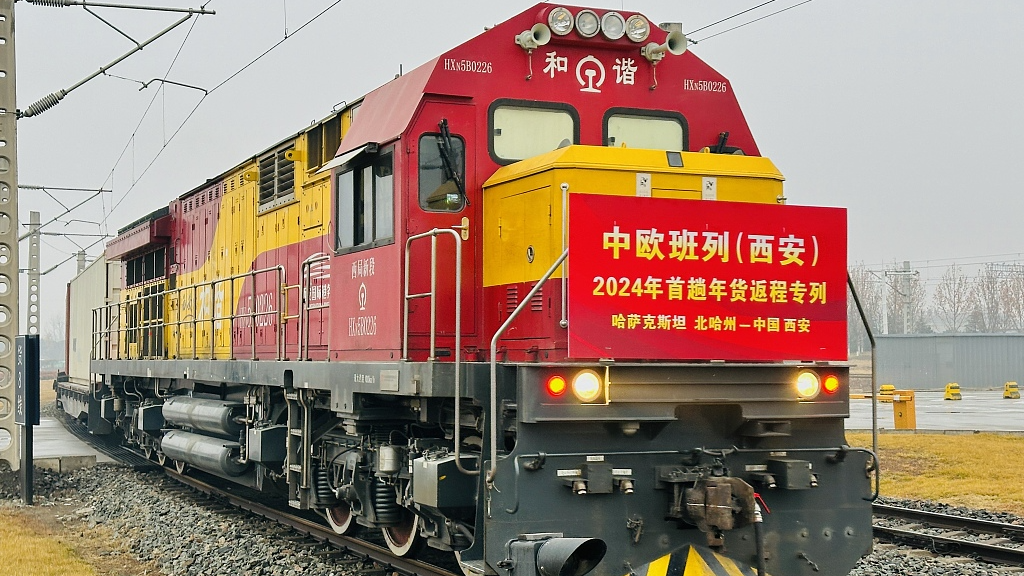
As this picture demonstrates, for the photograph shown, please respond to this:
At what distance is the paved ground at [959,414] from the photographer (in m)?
22.1

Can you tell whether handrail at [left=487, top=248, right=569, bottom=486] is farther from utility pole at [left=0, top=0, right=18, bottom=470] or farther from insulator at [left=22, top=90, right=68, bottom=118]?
insulator at [left=22, top=90, right=68, bottom=118]

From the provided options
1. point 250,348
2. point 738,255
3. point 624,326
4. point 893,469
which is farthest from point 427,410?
point 893,469

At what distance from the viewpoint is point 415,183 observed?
6566 millimetres

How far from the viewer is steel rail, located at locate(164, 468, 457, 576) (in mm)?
7383

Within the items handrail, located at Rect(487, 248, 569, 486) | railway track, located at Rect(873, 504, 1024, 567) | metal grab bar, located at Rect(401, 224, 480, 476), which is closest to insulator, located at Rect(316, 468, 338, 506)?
metal grab bar, located at Rect(401, 224, 480, 476)

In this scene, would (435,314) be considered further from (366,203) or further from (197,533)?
(197,533)

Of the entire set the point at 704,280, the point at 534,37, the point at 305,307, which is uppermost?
the point at 534,37

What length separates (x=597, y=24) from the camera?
22.5ft

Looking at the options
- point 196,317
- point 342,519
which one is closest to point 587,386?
point 342,519

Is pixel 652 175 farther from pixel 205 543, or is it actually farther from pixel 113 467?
pixel 113 467

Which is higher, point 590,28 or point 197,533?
point 590,28

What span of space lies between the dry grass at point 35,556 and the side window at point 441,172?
407 cm

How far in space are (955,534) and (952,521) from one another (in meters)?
0.52

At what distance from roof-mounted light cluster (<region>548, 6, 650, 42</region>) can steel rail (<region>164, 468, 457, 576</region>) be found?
3.57 m
